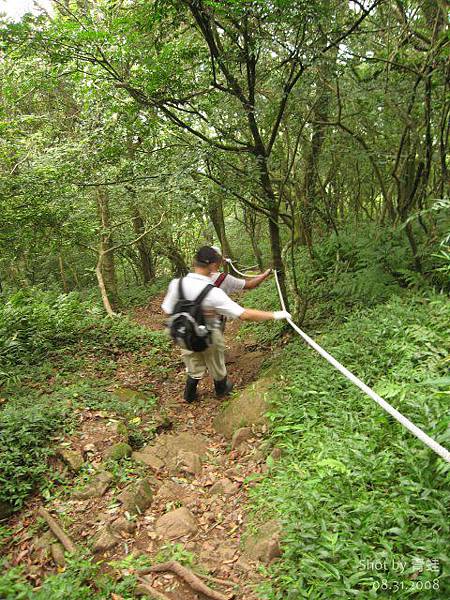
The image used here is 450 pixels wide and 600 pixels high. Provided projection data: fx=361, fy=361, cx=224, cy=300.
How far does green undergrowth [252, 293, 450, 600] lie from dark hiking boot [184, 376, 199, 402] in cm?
160

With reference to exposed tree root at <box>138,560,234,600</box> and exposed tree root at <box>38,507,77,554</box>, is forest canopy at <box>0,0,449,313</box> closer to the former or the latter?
exposed tree root at <box>138,560,234,600</box>

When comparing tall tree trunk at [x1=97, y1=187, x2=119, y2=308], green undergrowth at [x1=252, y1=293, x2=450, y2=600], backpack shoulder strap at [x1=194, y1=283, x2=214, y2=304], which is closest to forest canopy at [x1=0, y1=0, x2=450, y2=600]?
green undergrowth at [x1=252, y1=293, x2=450, y2=600]

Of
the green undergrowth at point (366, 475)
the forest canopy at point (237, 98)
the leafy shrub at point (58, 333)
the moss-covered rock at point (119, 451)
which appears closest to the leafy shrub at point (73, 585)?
the green undergrowth at point (366, 475)

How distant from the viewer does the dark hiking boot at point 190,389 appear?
5.92 m

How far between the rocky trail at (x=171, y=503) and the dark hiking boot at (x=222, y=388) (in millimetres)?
244

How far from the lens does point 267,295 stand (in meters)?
10.2

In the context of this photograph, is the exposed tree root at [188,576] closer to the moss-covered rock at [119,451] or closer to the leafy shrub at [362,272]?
the moss-covered rock at [119,451]

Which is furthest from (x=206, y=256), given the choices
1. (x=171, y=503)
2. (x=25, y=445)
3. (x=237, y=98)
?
(x=25, y=445)

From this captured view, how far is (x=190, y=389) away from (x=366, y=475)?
3.49 meters

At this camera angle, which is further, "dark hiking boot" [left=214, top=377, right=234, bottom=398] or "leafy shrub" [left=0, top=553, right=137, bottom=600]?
"dark hiking boot" [left=214, top=377, right=234, bottom=398]

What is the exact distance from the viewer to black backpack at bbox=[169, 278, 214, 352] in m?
4.64

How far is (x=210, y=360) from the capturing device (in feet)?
18.6

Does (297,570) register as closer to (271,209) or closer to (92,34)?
Answer: (271,209)

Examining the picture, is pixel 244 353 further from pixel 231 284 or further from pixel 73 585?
pixel 73 585
